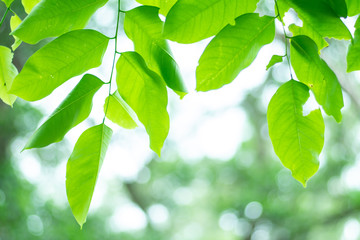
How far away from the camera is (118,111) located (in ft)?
1.43

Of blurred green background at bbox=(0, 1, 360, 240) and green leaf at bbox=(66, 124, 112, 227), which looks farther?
blurred green background at bbox=(0, 1, 360, 240)

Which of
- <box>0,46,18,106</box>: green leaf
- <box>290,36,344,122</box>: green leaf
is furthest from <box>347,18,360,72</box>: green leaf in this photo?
<box>0,46,18,106</box>: green leaf

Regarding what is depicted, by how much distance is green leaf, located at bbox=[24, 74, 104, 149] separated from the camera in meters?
0.37

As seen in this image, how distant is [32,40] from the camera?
0.36 metres

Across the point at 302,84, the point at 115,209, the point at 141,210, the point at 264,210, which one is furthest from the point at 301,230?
the point at 302,84

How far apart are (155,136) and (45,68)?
0.11 meters

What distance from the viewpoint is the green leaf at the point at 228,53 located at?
0.35 m

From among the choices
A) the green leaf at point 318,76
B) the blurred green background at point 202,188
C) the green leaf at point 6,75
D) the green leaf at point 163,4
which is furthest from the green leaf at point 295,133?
the blurred green background at point 202,188

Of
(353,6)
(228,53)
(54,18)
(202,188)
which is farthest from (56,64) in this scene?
(202,188)

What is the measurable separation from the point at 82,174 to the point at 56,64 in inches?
4.0

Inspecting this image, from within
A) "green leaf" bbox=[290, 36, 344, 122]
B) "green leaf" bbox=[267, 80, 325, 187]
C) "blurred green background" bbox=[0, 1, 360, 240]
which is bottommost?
"blurred green background" bbox=[0, 1, 360, 240]

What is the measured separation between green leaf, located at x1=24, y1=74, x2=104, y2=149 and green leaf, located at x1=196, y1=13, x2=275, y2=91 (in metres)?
0.11

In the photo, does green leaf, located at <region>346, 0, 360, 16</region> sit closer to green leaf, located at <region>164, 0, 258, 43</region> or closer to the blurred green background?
green leaf, located at <region>164, 0, 258, 43</region>

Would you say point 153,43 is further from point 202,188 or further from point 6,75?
point 202,188
